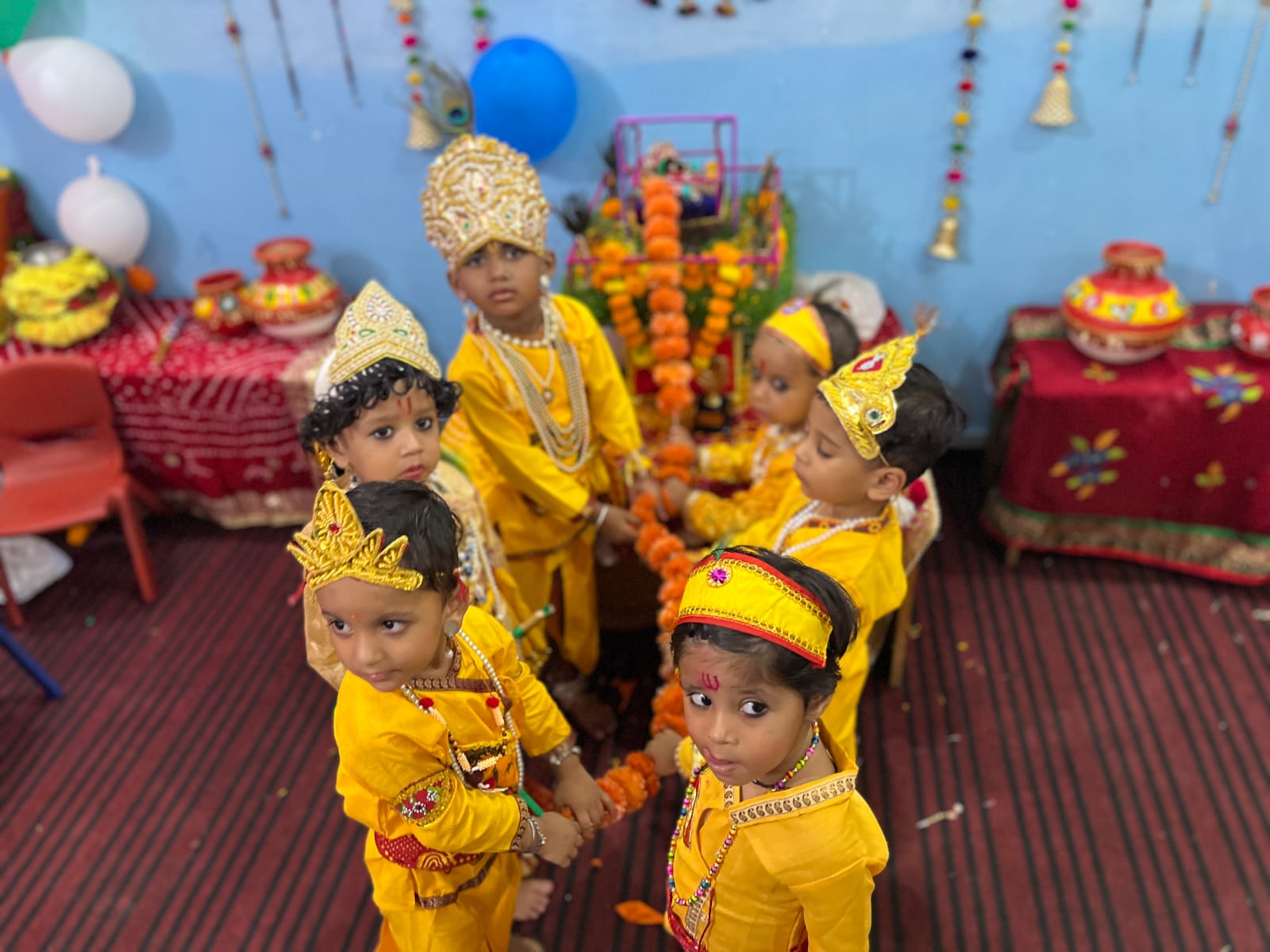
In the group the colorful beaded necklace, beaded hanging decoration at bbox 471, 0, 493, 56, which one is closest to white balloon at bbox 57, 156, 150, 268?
beaded hanging decoration at bbox 471, 0, 493, 56

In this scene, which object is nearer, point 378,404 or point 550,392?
point 378,404

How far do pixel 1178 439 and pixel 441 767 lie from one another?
106 inches

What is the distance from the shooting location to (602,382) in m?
2.44

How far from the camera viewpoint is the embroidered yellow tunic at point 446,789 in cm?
144

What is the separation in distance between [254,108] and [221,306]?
31.1 inches

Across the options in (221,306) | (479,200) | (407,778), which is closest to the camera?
(407,778)

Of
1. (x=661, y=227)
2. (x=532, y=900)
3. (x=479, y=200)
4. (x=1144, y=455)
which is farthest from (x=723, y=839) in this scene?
(x=1144, y=455)

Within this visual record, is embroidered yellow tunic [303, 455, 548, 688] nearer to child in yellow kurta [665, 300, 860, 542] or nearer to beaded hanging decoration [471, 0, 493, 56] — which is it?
child in yellow kurta [665, 300, 860, 542]

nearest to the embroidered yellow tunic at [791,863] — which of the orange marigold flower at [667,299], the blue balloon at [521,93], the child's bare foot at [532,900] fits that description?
the child's bare foot at [532,900]

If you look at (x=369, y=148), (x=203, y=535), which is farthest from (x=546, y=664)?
(x=369, y=148)

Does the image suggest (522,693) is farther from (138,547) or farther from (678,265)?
(138,547)

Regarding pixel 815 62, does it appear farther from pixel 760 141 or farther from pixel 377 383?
pixel 377 383

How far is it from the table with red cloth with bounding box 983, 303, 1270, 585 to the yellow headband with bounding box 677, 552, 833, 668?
6.91 feet

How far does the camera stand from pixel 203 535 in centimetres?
380
